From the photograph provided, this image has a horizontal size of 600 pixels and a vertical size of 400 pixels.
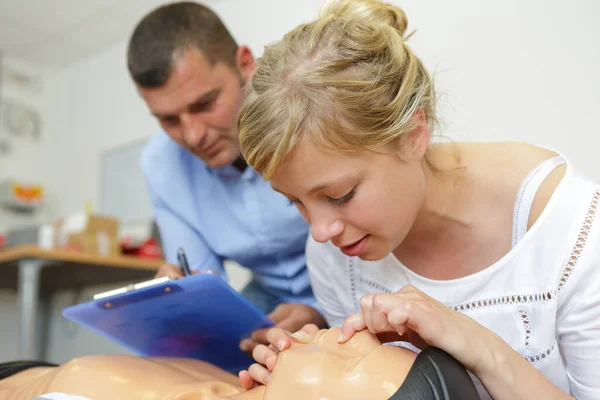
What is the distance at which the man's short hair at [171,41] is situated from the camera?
139cm

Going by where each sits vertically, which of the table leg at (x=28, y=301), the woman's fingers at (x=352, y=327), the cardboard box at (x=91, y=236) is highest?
the woman's fingers at (x=352, y=327)

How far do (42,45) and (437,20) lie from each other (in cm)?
286

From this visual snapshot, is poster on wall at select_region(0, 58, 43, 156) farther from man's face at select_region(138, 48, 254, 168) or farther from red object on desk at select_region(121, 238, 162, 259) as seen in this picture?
man's face at select_region(138, 48, 254, 168)

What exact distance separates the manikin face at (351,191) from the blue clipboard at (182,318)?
185 millimetres

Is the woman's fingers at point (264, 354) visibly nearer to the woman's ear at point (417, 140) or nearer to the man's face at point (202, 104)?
the woman's ear at point (417, 140)

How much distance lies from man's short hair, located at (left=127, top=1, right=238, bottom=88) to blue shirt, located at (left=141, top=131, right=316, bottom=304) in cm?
30

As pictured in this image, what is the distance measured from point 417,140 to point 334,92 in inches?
6.6

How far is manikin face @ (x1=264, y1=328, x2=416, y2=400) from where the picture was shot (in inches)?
25.6

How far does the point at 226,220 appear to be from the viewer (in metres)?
1.61

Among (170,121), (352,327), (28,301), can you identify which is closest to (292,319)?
(352,327)

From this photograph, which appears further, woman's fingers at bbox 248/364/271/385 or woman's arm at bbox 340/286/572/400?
woman's fingers at bbox 248/364/271/385

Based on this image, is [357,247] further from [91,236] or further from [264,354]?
[91,236]

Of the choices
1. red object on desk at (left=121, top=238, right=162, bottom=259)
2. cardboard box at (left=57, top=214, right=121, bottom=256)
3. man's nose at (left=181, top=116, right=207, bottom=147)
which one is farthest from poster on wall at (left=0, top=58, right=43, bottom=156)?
man's nose at (left=181, top=116, right=207, bottom=147)

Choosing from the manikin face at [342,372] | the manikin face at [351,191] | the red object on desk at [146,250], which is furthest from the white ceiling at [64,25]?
the manikin face at [342,372]
